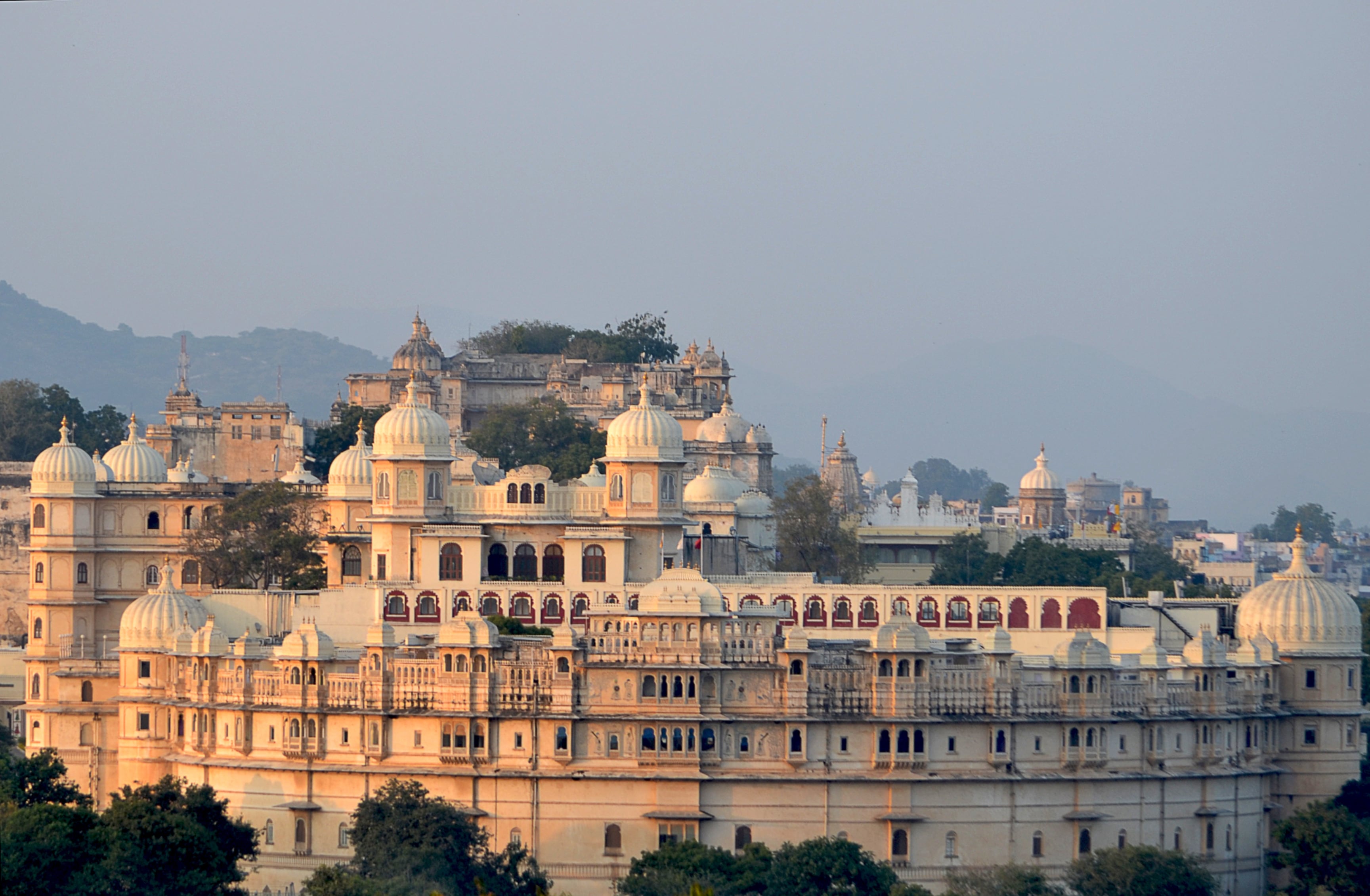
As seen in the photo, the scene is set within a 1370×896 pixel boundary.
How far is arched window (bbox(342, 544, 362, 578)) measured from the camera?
340 ft

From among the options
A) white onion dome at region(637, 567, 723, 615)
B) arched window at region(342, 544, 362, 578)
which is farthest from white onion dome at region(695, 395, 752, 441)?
white onion dome at region(637, 567, 723, 615)

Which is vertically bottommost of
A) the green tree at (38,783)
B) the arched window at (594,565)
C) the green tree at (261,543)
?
the green tree at (38,783)

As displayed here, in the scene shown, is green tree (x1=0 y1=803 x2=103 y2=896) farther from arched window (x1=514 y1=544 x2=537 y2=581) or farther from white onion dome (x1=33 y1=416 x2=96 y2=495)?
white onion dome (x1=33 y1=416 x2=96 y2=495)

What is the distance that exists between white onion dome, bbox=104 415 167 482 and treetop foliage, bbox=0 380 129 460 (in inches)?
949

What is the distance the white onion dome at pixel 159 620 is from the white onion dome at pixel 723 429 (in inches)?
1739

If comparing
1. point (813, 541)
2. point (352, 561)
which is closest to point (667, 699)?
point (352, 561)

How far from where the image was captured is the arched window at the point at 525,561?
10038 cm

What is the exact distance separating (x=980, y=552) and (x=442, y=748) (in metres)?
48.0

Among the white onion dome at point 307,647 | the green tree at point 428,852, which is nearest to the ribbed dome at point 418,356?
the white onion dome at point 307,647

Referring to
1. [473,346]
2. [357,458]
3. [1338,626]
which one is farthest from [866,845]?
[473,346]

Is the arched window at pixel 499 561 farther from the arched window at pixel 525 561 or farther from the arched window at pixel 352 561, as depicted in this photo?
the arched window at pixel 352 561

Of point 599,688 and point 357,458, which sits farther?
point 357,458

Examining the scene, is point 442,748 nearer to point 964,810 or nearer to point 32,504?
point 964,810

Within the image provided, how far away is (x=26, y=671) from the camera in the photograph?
10356 centimetres
